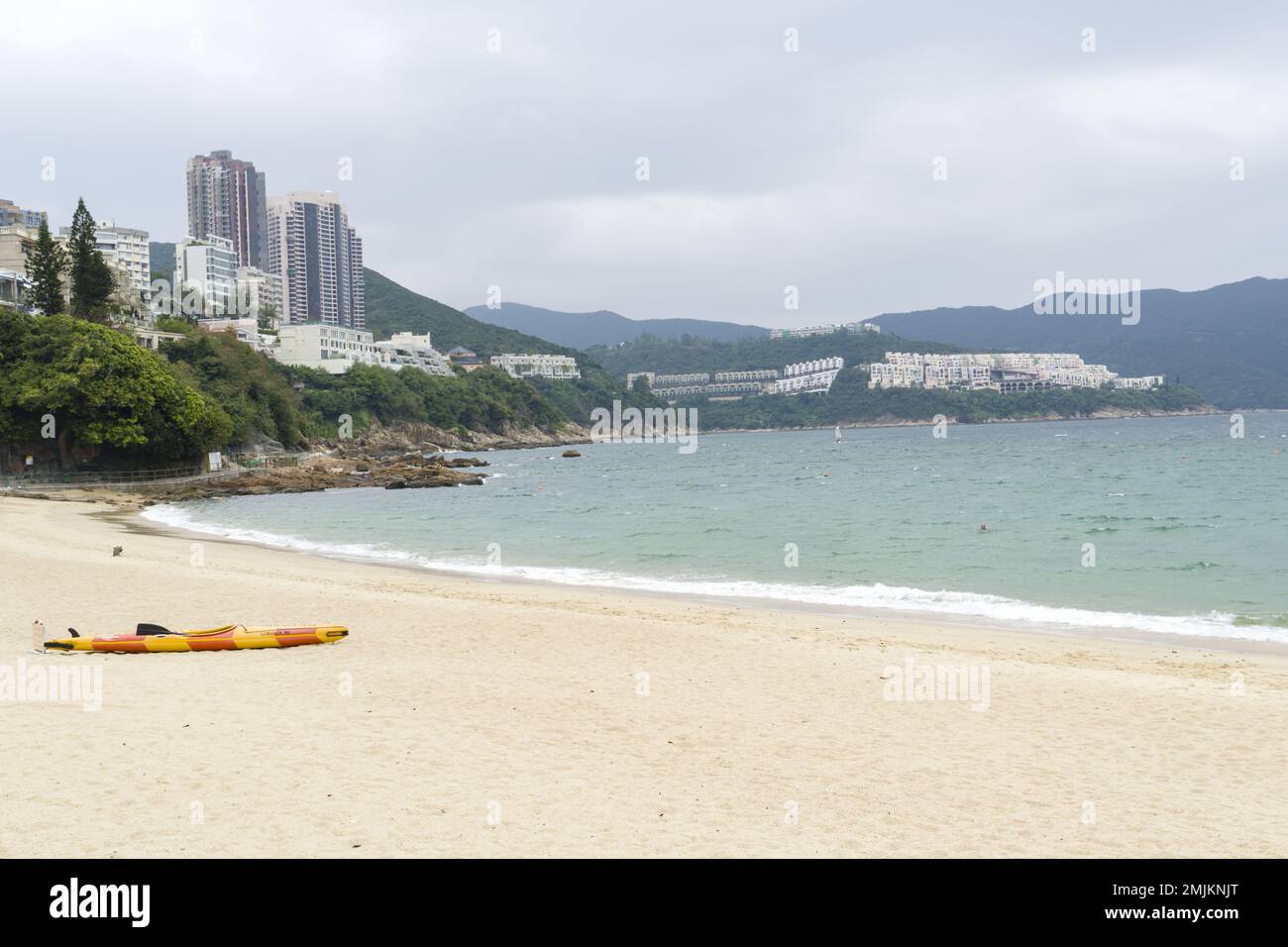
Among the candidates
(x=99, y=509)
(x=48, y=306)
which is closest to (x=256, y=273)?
(x=48, y=306)

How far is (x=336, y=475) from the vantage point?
221 ft

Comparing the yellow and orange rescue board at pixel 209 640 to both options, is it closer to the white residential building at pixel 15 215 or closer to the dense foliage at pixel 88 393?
the dense foliage at pixel 88 393

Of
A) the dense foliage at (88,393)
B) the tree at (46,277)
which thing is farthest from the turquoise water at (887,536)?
the tree at (46,277)

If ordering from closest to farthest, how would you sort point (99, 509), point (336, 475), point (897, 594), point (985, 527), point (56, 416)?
point (897, 594) < point (985, 527) < point (99, 509) < point (56, 416) < point (336, 475)

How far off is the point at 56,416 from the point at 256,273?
478 feet

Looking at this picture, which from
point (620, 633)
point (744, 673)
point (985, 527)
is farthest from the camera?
point (985, 527)

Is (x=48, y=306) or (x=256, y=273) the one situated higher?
(x=256, y=273)

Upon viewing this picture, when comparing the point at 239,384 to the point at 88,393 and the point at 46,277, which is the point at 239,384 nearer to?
the point at 46,277

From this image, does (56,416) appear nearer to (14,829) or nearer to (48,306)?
(48,306)

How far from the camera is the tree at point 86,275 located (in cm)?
7000

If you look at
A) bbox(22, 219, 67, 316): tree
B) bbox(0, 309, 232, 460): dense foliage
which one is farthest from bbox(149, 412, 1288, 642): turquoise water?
bbox(22, 219, 67, 316): tree

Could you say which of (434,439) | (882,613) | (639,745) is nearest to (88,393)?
(882,613)
